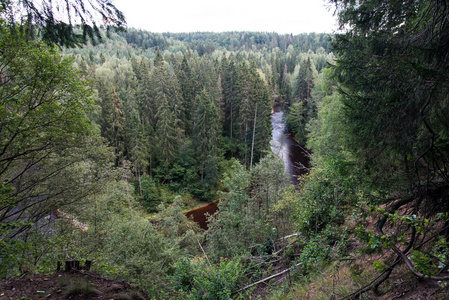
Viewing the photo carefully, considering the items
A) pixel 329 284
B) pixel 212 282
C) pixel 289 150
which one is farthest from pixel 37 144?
pixel 289 150

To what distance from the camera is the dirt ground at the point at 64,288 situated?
4762 mm

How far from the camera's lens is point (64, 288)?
5004 mm

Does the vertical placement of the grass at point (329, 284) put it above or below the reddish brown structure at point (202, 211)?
above

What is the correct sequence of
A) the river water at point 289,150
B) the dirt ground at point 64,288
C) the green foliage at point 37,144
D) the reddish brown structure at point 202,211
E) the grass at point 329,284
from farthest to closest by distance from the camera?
the river water at point 289,150 → the reddish brown structure at point 202,211 → the green foliage at point 37,144 → the dirt ground at point 64,288 → the grass at point 329,284

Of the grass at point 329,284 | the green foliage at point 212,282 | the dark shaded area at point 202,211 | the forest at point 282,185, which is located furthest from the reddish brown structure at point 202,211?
the grass at point 329,284

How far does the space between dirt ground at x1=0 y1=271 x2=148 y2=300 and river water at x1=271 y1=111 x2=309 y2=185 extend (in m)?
20.6

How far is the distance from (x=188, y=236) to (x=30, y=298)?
1007cm

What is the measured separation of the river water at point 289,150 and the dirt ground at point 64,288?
67.6 ft

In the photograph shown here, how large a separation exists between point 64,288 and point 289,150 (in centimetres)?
3044

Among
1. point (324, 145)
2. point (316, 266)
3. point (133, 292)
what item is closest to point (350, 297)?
point (316, 266)

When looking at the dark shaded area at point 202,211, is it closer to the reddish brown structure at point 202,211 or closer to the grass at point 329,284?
the reddish brown structure at point 202,211

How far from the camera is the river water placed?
86.2 ft

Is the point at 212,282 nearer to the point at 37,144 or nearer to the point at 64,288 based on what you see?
the point at 64,288

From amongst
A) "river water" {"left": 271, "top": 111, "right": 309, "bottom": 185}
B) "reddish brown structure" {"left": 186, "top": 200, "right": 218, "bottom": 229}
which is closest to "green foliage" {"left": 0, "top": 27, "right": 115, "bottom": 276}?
"reddish brown structure" {"left": 186, "top": 200, "right": 218, "bottom": 229}
